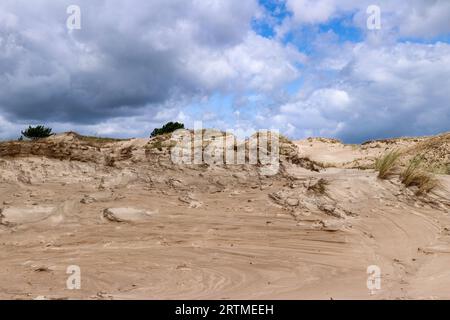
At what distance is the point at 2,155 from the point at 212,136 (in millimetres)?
4002

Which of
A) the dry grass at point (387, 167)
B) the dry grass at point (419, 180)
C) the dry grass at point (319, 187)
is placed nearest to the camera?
the dry grass at point (319, 187)

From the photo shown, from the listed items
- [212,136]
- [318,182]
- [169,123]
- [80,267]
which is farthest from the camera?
[169,123]

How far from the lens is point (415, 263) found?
655cm

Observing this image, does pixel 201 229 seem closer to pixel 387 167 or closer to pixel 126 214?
pixel 126 214

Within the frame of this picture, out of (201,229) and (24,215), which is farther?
(24,215)

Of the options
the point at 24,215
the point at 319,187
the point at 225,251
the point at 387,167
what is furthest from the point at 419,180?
the point at 24,215

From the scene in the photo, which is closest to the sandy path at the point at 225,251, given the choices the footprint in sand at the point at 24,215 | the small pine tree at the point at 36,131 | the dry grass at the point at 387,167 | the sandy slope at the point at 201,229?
the sandy slope at the point at 201,229

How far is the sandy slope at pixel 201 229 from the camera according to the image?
591 cm

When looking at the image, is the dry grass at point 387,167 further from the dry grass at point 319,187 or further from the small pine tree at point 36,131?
the small pine tree at point 36,131

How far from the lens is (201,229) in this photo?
24.4ft

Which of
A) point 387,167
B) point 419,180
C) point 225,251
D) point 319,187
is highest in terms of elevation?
point 387,167

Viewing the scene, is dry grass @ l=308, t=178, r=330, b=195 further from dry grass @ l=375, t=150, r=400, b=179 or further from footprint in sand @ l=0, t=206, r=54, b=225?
footprint in sand @ l=0, t=206, r=54, b=225
